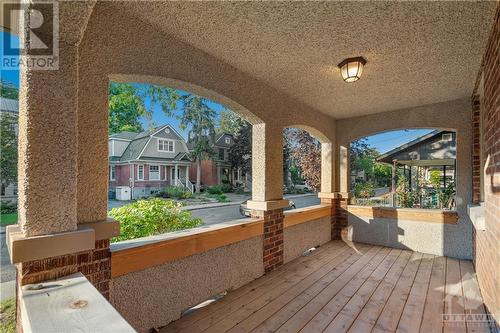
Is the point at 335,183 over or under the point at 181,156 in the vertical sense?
A: under

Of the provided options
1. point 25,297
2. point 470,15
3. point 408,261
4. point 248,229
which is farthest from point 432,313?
point 25,297

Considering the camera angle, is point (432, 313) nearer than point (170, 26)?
No

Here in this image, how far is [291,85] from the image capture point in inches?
149

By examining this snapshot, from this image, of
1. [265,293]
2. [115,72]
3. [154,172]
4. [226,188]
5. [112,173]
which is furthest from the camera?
[226,188]

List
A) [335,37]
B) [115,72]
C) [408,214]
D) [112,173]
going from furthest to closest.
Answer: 1. [112,173]
2. [408,214]
3. [335,37]
4. [115,72]

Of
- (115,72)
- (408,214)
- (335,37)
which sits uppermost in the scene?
(335,37)

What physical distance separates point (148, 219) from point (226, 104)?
1.93m

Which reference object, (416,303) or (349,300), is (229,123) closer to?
(349,300)

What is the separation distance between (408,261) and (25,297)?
4.89 metres

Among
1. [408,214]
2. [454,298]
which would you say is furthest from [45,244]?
[408,214]

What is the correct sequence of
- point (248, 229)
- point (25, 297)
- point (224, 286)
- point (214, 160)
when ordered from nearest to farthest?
point (25, 297) → point (224, 286) → point (248, 229) → point (214, 160)

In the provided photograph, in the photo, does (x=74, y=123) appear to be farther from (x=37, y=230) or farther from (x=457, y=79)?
(x=457, y=79)

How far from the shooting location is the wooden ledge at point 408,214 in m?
4.56

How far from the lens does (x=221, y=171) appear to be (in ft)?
78.4
